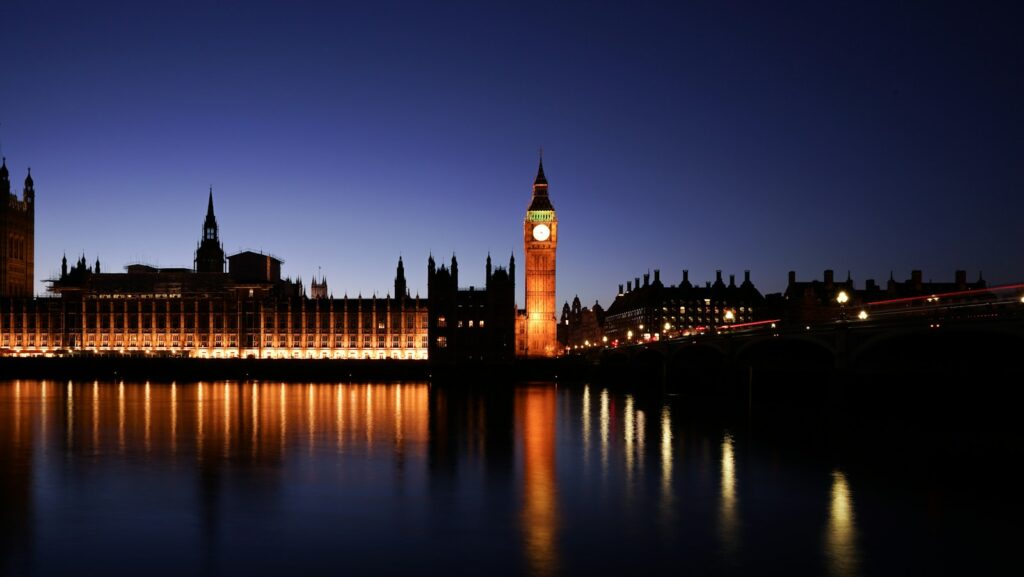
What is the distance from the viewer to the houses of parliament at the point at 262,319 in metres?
119

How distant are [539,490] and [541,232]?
112989 millimetres

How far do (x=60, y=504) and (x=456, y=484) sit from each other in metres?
12.2

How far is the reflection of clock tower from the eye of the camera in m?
135

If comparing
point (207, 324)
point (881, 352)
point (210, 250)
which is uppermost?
point (210, 250)

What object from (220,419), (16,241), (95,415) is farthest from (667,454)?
(16,241)

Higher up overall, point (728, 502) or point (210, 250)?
point (210, 250)

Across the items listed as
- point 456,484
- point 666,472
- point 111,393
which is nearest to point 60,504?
point 456,484

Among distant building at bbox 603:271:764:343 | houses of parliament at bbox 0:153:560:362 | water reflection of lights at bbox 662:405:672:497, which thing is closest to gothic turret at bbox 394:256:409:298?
houses of parliament at bbox 0:153:560:362

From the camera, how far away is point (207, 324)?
125 metres

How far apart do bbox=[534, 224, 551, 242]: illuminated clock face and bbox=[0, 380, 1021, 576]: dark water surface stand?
91.1 m

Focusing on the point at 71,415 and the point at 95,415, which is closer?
the point at 71,415

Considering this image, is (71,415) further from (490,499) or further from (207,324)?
(207,324)

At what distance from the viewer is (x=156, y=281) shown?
433 feet

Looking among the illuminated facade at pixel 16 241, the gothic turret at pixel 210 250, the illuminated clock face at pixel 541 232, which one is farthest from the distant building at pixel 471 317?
the illuminated facade at pixel 16 241
